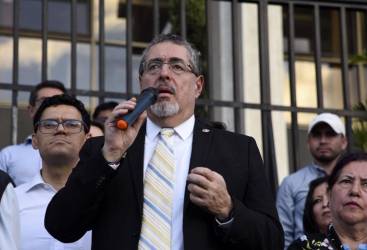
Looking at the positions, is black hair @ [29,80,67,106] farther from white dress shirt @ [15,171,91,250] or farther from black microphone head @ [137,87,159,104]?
black microphone head @ [137,87,159,104]

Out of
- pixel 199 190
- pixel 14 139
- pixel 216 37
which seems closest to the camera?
pixel 199 190

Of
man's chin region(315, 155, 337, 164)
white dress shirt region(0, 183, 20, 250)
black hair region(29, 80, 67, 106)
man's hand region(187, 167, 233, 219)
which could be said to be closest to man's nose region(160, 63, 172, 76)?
man's hand region(187, 167, 233, 219)

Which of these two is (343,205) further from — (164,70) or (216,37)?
(216,37)

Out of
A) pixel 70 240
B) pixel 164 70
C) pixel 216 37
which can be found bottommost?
pixel 70 240

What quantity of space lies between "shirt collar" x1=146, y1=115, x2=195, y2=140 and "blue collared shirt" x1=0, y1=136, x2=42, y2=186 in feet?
5.87

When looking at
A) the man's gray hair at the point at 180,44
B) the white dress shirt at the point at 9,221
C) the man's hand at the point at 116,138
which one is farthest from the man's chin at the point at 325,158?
the white dress shirt at the point at 9,221

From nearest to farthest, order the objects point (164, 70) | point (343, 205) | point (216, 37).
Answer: point (164, 70)
point (343, 205)
point (216, 37)

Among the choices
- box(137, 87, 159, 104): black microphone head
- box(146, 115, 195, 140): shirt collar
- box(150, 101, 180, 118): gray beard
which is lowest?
box(146, 115, 195, 140): shirt collar

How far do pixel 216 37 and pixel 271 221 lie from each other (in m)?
6.70

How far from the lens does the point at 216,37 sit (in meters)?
10.6

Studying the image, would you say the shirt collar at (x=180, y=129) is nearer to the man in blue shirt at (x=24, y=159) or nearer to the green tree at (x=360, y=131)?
the man in blue shirt at (x=24, y=159)

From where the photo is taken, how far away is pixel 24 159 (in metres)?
5.95

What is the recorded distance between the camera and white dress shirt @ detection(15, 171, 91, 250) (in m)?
4.72

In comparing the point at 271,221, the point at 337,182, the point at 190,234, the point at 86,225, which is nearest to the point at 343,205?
the point at 337,182
